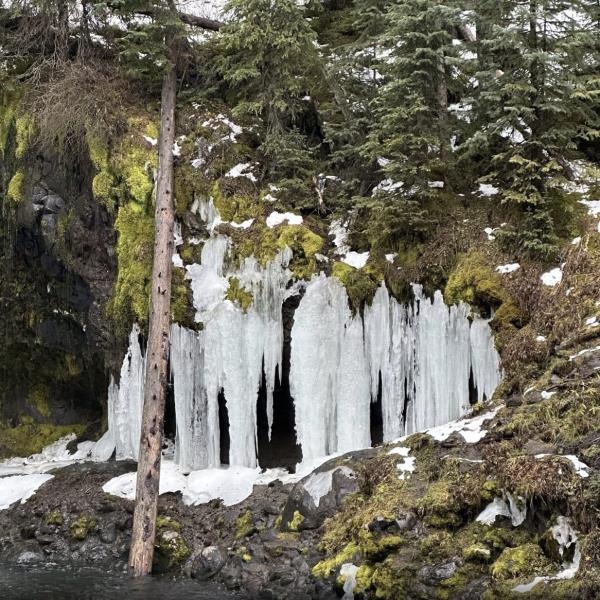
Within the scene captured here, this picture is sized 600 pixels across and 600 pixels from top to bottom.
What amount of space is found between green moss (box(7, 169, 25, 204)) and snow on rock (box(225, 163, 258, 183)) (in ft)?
15.1

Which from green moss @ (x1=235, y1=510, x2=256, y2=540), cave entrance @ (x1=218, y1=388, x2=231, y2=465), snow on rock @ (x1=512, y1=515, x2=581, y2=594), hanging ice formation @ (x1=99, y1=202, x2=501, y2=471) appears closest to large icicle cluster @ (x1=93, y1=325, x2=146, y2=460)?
hanging ice formation @ (x1=99, y1=202, x2=501, y2=471)

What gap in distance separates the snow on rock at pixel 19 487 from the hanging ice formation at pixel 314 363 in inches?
79.8

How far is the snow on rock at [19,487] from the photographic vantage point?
13.9 meters

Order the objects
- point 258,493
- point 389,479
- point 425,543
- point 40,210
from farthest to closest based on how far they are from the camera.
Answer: point 40,210, point 258,493, point 389,479, point 425,543

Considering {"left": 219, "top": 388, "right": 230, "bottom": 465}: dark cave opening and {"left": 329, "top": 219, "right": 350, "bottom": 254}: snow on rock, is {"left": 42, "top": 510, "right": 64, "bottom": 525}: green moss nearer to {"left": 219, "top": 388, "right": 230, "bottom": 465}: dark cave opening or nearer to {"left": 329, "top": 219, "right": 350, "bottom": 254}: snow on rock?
{"left": 219, "top": 388, "right": 230, "bottom": 465}: dark cave opening

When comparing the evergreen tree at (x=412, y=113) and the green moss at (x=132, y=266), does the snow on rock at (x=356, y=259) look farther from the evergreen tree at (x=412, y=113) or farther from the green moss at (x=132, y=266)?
the green moss at (x=132, y=266)

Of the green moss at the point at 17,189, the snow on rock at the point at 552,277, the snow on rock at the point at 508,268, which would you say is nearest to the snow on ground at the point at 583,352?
the snow on rock at the point at 552,277

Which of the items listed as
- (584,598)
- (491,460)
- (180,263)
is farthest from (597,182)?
(584,598)

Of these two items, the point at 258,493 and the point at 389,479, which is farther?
the point at 258,493

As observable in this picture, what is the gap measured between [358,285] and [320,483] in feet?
12.0

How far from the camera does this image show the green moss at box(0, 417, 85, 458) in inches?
698

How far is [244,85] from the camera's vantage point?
16062mm

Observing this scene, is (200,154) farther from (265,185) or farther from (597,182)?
(597,182)

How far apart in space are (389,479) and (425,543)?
1383 millimetres
